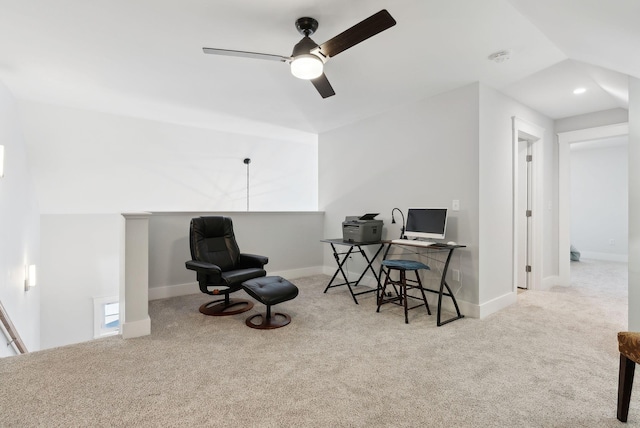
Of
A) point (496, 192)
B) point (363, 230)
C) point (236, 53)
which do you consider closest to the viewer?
point (236, 53)

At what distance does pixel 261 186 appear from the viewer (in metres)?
5.79

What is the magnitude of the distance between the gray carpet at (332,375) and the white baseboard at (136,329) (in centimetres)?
8

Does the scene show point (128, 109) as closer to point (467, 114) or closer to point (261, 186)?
point (261, 186)

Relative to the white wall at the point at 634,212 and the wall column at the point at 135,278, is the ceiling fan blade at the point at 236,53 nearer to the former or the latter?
the wall column at the point at 135,278

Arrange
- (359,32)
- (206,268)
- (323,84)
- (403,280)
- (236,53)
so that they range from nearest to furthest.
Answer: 1. (359,32)
2. (236,53)
3. (323,84)
4. (206,268)
5. (403,280)

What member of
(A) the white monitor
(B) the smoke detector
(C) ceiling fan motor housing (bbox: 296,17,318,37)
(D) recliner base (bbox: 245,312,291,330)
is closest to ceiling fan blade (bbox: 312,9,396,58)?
(C) ceiling fan motor housing (bbox: 296,17,318,37)

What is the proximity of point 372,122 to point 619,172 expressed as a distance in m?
5.95

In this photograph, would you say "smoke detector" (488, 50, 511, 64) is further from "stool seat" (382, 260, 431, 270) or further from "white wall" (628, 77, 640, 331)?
"stool seat" (382, 260, 431, 270)

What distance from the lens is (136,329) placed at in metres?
2.57

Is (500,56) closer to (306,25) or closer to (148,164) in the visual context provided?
(306,25)

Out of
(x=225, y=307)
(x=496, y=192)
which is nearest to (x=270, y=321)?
(x=225, y=307)

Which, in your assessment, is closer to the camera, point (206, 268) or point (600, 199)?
point (206, 268)

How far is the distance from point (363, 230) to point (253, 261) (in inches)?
52.4

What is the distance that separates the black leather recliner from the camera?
3.01m
